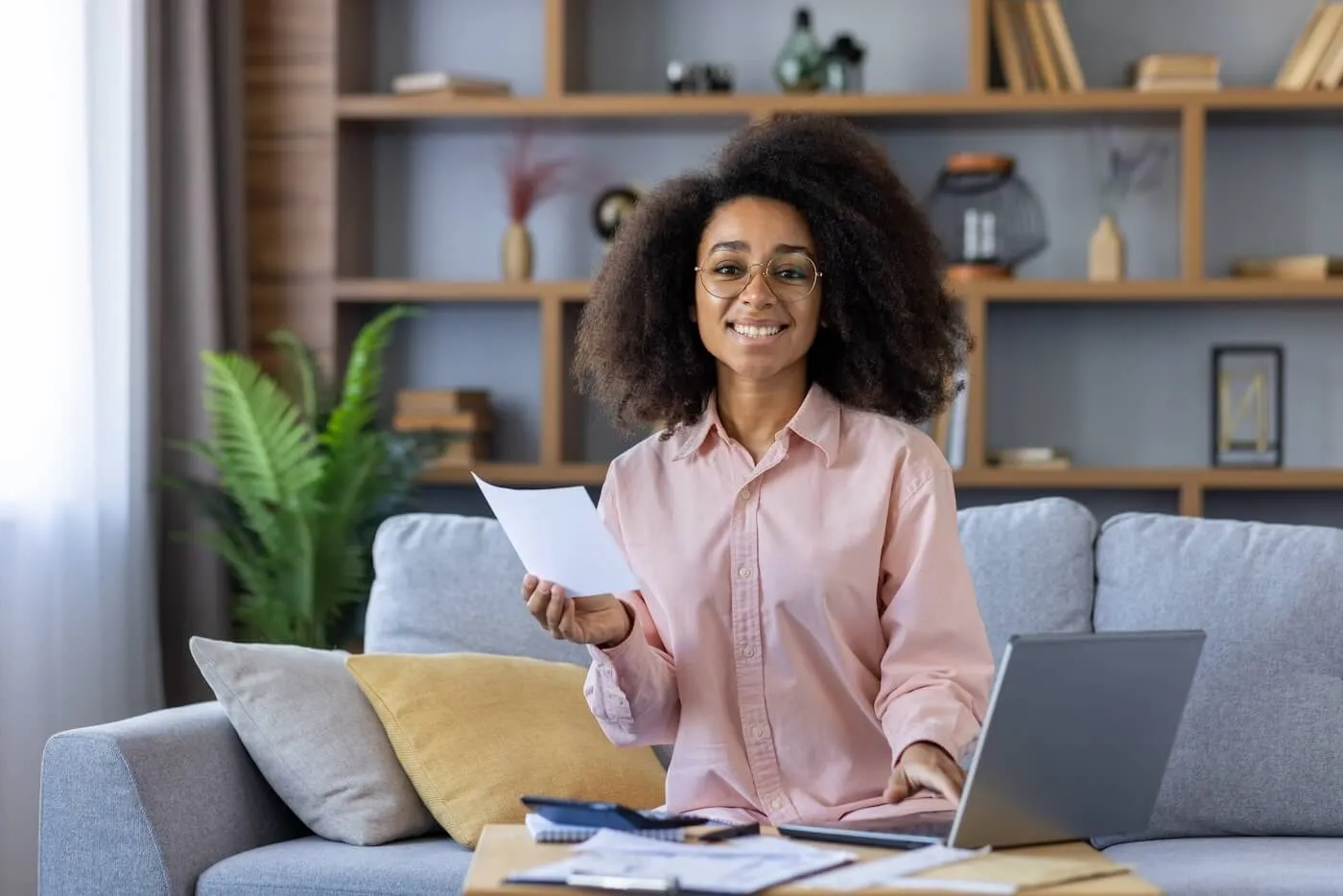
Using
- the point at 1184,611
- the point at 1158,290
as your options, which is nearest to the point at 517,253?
the point at 1158,290

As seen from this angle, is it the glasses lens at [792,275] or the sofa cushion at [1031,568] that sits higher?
the glasses lens at [792,275]

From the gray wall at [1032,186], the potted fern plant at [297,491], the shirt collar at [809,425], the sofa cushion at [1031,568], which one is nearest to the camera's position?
the shirt collar at [809,425]

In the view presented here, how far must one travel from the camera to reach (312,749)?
2355mm

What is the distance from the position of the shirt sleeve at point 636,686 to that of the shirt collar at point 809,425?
156 millimetres

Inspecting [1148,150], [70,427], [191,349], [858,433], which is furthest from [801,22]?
[858,433]

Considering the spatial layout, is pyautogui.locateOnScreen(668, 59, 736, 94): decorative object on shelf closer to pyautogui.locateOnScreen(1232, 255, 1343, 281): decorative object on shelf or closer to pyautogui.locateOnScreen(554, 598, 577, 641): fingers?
pyautogui.locateOnScreen(1232, 255, 1343, 281): decorative object on shelf

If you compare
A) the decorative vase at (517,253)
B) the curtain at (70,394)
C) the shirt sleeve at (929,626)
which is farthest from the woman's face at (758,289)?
the decorative vase at (517,253)

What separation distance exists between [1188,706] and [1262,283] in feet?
5.21

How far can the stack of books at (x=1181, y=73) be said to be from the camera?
3846 mm

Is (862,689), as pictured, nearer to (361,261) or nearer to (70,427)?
(70,427)

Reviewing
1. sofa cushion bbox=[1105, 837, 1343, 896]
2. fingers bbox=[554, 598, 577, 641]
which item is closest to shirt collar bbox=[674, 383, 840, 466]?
fingers bbox=[554, 598, 577, 641]

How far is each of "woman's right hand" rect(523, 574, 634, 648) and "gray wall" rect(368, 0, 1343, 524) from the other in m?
2.40

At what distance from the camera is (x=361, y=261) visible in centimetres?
425

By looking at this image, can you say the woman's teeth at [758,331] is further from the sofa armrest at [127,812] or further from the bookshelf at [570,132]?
the bookshelf at [570,132]
